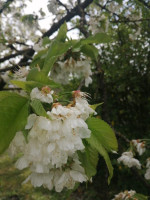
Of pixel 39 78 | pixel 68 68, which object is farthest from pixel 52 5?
pixel 39 78

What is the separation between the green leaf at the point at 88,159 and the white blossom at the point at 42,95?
180mm

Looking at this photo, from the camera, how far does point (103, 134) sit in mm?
630

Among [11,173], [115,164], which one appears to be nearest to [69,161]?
[115,164]

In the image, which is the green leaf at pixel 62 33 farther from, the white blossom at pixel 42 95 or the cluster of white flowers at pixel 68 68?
the white blossom at pixel 42 95

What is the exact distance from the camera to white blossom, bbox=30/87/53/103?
581 mm

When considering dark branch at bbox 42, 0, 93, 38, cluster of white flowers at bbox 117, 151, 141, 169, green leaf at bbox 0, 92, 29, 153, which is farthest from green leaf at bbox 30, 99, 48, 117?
dark branch at bbox 42, 0, 93, 38

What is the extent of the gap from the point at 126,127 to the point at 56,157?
10.7ft

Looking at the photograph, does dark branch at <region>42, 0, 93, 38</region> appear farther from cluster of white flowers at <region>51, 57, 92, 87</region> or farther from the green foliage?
the green foliage

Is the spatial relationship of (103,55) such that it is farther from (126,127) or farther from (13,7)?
(13,7)

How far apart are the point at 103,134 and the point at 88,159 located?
0.09m

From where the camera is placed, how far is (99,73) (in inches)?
63.4

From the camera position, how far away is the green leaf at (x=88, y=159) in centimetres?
64

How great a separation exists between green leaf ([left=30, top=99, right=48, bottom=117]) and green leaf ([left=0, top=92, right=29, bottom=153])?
0.7 inches

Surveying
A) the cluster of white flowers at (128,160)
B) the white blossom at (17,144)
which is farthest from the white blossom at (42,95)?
the cluster of white flowers at (128,160)
